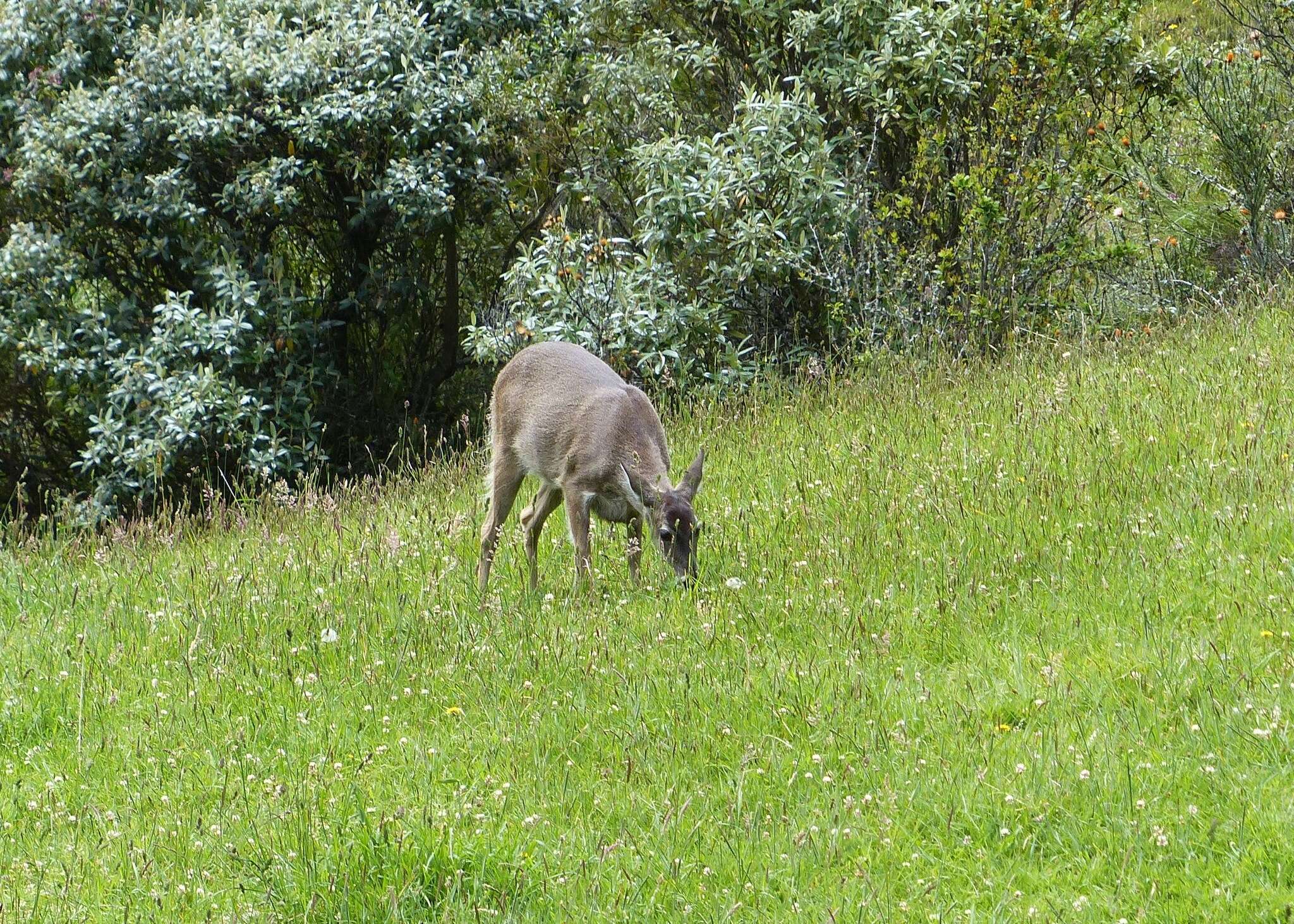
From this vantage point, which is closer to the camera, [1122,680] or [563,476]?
[1122,680]

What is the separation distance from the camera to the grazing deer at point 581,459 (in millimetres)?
6941

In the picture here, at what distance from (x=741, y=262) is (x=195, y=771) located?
23.6 feet

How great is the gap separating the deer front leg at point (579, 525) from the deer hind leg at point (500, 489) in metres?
0.50

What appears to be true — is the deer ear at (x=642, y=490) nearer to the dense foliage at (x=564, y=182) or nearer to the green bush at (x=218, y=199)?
the dense foliage at (x=564, y=182)

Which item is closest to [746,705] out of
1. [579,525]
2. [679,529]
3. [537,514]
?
[679,529]

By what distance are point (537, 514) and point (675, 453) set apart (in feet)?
5.83

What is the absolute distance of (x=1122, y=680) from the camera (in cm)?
492

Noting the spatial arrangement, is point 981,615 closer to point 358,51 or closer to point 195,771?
point 195,771

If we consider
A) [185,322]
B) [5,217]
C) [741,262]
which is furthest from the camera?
[5,217]

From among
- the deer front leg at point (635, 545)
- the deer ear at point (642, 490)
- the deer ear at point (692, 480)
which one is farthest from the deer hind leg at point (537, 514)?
the deer ear at point (692, 480)

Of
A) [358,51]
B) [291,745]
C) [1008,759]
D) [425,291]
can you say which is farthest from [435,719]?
[425,291]

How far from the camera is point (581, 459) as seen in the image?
7.36m

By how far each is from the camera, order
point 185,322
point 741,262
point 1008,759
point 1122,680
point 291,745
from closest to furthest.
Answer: point 1008,759 → point 1122,680 → point 291,745 → point 741,262 → point 185,322

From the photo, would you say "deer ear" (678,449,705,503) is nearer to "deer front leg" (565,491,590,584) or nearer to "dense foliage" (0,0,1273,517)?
"deer front leg" (565,491,590,584)
